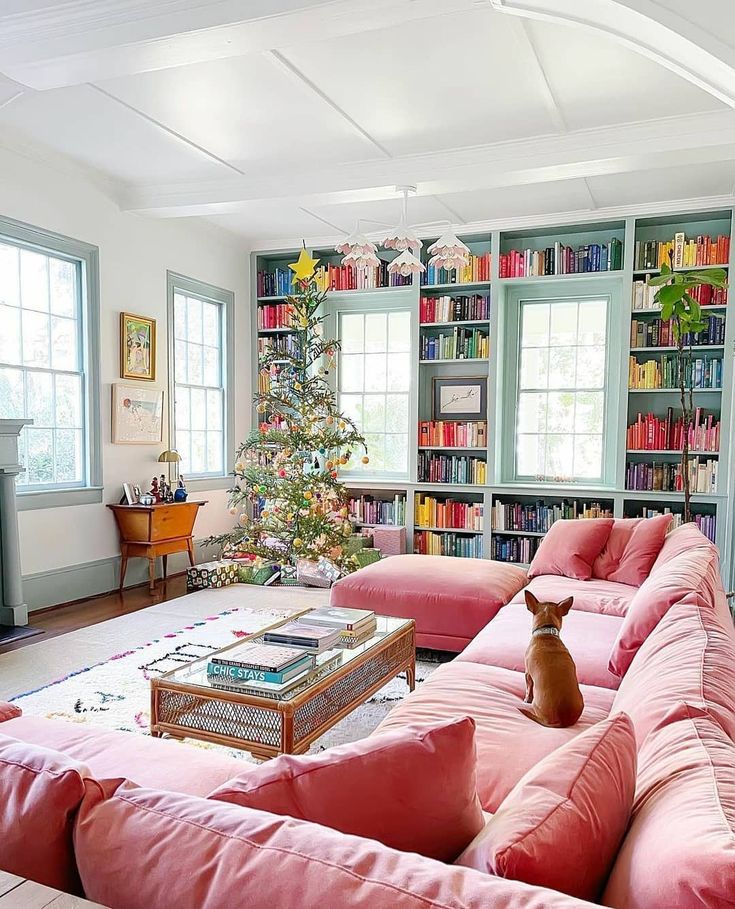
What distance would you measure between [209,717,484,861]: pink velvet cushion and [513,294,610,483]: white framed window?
5213 mm

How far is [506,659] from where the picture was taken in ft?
8.40

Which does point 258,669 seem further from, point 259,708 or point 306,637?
point 306,637

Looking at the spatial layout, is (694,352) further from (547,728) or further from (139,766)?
(139,766)

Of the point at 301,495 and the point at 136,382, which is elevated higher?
the point at 136,382

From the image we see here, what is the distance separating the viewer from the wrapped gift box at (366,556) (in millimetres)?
5848

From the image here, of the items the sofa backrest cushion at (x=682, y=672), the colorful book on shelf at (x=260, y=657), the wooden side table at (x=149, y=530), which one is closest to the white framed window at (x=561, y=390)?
the wooden side table at (x=149, y=530)

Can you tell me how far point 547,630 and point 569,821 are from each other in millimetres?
1256

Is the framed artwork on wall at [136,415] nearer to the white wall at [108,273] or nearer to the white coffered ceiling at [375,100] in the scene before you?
the white wall at [108,273]

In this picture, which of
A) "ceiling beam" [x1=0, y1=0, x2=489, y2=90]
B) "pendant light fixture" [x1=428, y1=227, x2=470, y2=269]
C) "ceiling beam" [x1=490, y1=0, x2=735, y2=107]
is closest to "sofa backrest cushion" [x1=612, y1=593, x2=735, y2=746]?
"ceiling beam" [x1=490, y1=0, x2=735, y2=107]

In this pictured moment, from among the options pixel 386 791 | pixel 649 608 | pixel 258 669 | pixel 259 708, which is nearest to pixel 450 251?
pixel 649 608

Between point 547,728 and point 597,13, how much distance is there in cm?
236

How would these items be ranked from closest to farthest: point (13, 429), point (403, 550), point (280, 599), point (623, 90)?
point (623, 90) < point (13, 429) < point (280, 599) < point (403, 550)

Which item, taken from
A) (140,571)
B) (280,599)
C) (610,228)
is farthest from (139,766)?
(610,228)

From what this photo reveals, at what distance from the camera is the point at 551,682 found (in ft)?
6.56
